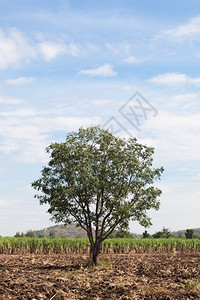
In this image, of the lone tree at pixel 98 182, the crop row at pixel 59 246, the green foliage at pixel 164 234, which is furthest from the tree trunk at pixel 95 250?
the green foliage at pixel 164 234

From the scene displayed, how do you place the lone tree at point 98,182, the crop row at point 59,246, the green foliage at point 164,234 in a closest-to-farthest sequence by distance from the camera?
1. the lone tree at point 98,182
2. the crop row at point 59,246
3. the green foliage at point 164,234

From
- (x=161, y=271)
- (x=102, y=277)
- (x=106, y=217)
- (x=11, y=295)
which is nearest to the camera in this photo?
(x=11, y=295)

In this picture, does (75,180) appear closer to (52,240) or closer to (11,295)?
(11,295)

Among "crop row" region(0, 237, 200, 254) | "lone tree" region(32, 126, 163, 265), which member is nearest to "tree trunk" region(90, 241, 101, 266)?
"lone tree" region(32, 126, 163, 265)

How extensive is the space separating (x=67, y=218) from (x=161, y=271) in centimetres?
507

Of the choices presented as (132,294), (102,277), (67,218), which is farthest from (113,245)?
(132,294)

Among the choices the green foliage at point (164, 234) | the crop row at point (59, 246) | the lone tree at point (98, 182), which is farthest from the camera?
the green foliage at point (164, 234)

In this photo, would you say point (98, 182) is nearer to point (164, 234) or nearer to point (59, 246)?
point (59, 246)

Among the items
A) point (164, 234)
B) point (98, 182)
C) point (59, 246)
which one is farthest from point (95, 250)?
point (164, 234)

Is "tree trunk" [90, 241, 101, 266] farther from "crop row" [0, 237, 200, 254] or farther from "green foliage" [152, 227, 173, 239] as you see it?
"green foliage" [152, 227, 173, 239]

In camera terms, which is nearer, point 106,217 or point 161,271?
point 161,271

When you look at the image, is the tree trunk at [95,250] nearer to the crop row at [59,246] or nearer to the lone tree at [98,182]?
the lone tree at [98,182]

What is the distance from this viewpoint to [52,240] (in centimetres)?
3256

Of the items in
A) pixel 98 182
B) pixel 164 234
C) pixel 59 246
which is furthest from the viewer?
pixel 164 234
